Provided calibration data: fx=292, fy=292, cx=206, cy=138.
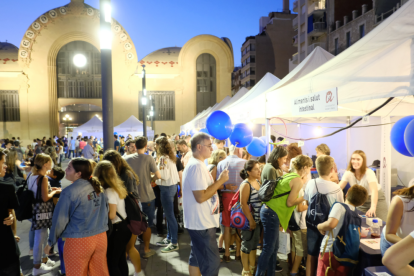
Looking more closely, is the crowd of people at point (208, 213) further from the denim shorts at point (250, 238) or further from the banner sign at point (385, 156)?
the banner sign at point (385, 156)

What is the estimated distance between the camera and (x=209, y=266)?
286 cm

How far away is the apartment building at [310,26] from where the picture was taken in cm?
3153

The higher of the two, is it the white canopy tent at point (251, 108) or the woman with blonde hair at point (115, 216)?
the white canopy tent at point (251, 108)

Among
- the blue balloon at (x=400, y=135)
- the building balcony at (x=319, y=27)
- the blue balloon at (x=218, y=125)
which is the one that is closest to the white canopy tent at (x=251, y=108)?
the blue balloon at (x=218, y=125)

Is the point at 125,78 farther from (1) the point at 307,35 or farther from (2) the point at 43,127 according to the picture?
(1) the point at 307,35

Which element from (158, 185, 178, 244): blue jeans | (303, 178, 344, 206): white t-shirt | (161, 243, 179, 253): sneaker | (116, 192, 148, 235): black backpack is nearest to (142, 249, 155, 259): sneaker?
(161, 243, 179, 253): sneaker

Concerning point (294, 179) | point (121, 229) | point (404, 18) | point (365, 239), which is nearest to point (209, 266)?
point (121, 229)

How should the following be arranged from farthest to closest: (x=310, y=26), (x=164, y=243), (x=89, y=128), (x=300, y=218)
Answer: (x=310, y=26) → (x=89, y=128) → (x=164, y=243) → (x=300, y=218)

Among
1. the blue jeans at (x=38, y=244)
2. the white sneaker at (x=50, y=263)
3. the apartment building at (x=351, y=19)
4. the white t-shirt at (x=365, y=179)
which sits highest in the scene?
the apartment building at (x=351, y=19)

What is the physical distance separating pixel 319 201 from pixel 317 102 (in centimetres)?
130

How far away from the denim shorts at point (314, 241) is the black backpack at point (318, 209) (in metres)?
0.08

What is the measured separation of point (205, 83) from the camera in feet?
105

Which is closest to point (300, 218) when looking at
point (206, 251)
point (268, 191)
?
point (268, 191)

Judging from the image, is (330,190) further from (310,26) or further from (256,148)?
(310,26)
